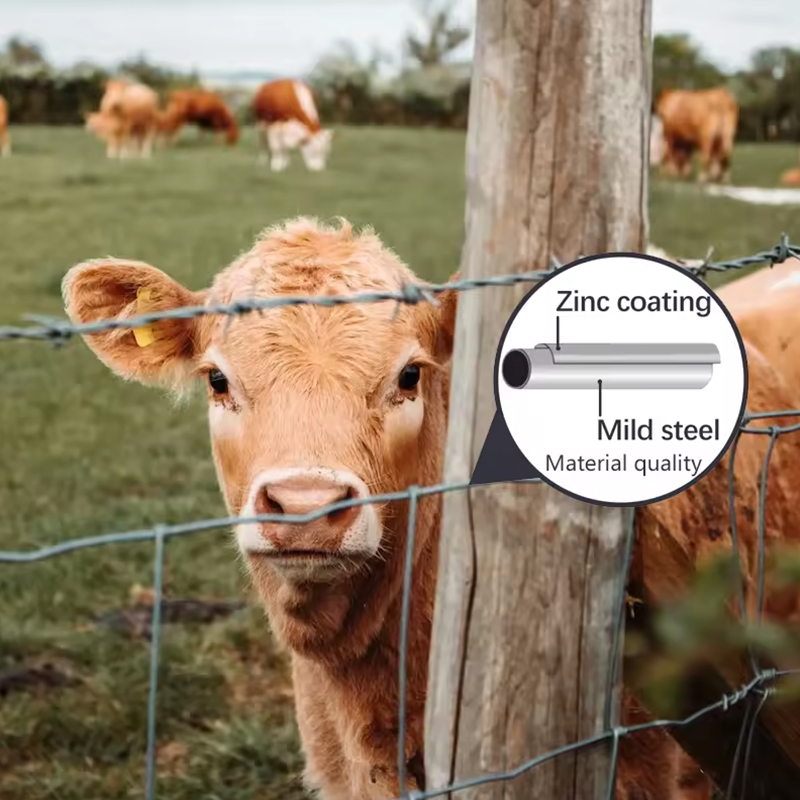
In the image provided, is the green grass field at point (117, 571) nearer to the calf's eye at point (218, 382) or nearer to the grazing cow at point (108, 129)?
the calf's eye at point (218, 382)

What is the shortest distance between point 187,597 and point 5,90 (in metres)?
30.3

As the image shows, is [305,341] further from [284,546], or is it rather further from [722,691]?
[722,691]

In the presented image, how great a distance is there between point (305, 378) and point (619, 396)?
101 cm

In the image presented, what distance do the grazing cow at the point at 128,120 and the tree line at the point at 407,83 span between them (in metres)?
3.07

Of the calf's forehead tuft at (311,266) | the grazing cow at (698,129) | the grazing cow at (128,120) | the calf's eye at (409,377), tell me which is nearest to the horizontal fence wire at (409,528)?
the calf's eye at (409,377)

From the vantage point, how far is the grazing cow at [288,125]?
2539 centimetres

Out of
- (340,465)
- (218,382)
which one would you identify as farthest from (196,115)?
(340,465)

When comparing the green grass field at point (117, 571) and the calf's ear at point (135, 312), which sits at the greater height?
the calf's ear at point (135, 312)

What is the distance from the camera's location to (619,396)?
5.18 feet

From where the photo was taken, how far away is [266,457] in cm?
235

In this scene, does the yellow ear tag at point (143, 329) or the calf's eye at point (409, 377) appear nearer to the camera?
the calf's eye at point (409, 377)

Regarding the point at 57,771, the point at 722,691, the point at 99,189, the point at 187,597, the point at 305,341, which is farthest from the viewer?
the point at 99,189

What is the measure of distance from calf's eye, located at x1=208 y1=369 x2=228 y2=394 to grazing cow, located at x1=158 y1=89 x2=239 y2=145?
28.9 metres

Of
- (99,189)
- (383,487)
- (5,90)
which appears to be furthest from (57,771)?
(5,90)
